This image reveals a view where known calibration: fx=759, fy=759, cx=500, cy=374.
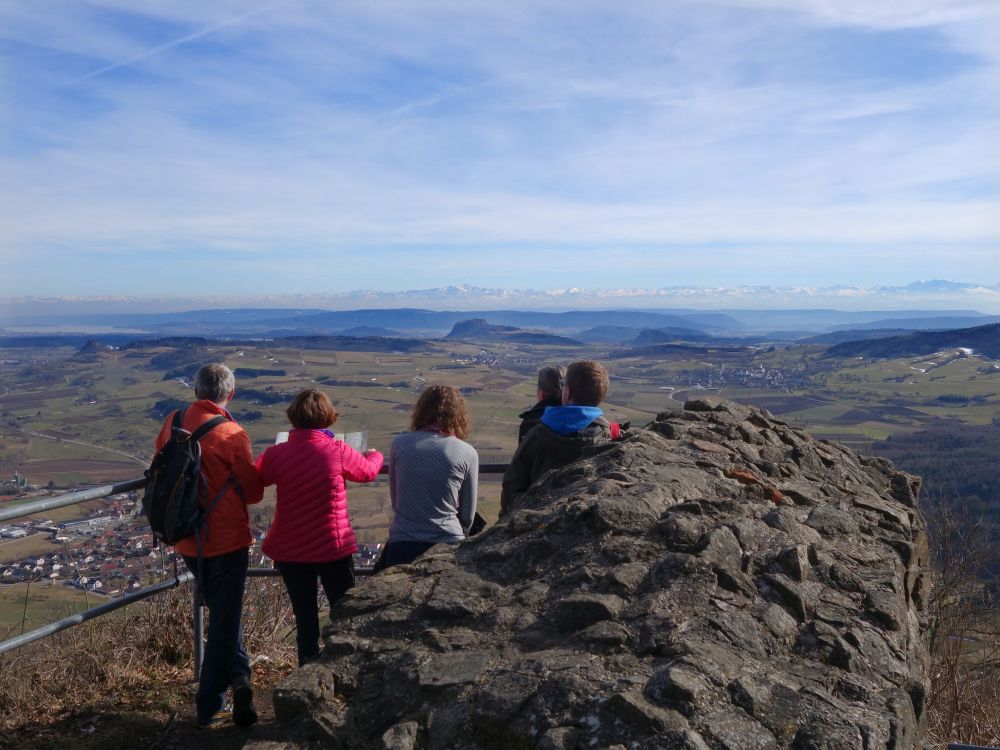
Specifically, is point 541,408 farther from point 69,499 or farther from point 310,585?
point 69,499

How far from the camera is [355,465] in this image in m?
4.60

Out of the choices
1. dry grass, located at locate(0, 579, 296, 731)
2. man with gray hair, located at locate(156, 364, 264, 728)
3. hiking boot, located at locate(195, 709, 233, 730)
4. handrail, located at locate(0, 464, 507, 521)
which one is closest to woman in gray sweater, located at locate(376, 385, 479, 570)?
man with gray hair, located at locate(156, 364, 264, 728)

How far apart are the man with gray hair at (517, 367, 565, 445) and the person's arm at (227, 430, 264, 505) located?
6.55 ft

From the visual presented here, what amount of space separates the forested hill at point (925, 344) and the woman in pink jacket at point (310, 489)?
100m

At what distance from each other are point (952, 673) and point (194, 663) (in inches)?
238

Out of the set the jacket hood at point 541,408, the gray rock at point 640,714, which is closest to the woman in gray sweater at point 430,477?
the jacket hood at point 541,408

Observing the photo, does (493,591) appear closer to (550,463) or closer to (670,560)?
(670,560)

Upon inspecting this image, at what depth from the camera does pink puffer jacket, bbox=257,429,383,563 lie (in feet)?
14.8

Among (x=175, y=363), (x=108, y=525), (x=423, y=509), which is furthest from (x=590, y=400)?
(x=175, y=363)

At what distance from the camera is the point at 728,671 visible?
292cm

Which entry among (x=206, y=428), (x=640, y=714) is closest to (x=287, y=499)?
(x=206, y=428)

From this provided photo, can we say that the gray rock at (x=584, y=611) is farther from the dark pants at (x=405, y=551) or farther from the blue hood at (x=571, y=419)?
the blue hood at (x=571, y=419)

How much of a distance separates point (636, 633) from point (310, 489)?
2197 millimetres

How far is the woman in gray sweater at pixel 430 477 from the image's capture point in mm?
4711
